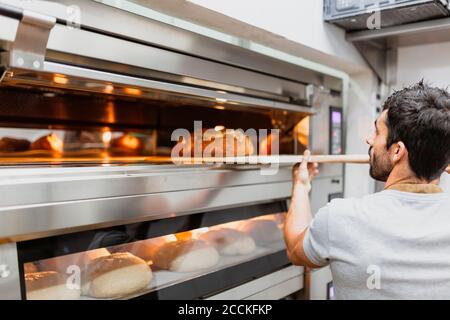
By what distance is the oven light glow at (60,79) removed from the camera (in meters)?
0.77

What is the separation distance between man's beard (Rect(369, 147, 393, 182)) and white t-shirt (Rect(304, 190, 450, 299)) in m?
0.09

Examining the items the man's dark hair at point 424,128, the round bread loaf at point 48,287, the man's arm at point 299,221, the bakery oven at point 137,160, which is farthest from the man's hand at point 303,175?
the round bread loaf at point 48,287

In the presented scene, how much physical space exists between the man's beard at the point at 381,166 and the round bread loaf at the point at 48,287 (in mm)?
757

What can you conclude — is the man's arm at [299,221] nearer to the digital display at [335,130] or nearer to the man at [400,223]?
the man at [400,223]

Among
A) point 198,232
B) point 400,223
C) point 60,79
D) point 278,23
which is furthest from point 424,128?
point 60,79

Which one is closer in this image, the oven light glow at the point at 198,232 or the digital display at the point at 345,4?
the oven light glow at the point at 198,232

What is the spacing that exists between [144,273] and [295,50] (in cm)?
86

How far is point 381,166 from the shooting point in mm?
909

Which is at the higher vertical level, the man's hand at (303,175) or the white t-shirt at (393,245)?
the man's hand at (303,175)

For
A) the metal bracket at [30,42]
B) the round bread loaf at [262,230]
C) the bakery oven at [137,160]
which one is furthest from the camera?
the round bread loaf at [262,230]

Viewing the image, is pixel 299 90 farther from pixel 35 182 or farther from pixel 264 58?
pixel 35 182

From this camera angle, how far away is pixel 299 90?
1372 millimetres

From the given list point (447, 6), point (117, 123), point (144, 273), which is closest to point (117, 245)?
point (144, 273)
